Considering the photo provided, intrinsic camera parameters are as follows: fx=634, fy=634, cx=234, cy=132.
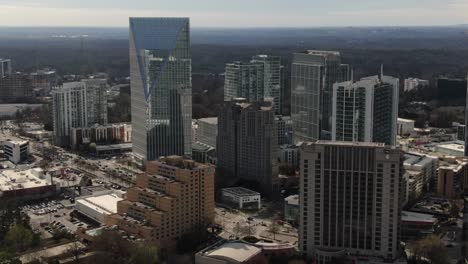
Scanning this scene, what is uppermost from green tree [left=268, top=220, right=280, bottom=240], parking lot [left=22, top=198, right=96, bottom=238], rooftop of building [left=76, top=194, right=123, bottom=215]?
rooftop of building [left=76, top=194, right=123, bottom=215]

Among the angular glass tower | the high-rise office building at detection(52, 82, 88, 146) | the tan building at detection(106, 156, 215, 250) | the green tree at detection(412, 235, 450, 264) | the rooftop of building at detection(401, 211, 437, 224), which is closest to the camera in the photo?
the green tree at detection(412, 235, 450, 264)

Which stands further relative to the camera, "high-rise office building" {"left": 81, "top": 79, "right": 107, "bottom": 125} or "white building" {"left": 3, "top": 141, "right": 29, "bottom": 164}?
"high-rise office building" {"left": 81, "top": 79, "right": 107, "bottom": 125}

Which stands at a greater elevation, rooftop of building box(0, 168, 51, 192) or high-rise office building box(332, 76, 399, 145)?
high-rise office building box(332, 76, 399, 145)

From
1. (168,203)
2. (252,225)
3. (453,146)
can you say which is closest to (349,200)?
(252,225)

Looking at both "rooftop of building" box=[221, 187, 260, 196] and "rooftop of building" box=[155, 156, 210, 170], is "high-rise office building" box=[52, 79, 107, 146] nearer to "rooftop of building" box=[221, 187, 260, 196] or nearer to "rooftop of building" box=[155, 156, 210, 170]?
"rooftop of building" box=[221, 187, 260, 196]

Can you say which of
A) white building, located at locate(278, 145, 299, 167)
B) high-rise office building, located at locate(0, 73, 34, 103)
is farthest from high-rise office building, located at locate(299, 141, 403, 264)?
high-rise office building, located at locate(0, 73, 34, 103)

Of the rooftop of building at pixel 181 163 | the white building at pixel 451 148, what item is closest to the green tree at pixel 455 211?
the rooftop of building at pixel 181 163

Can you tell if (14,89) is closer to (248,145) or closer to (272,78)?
(272,78)
